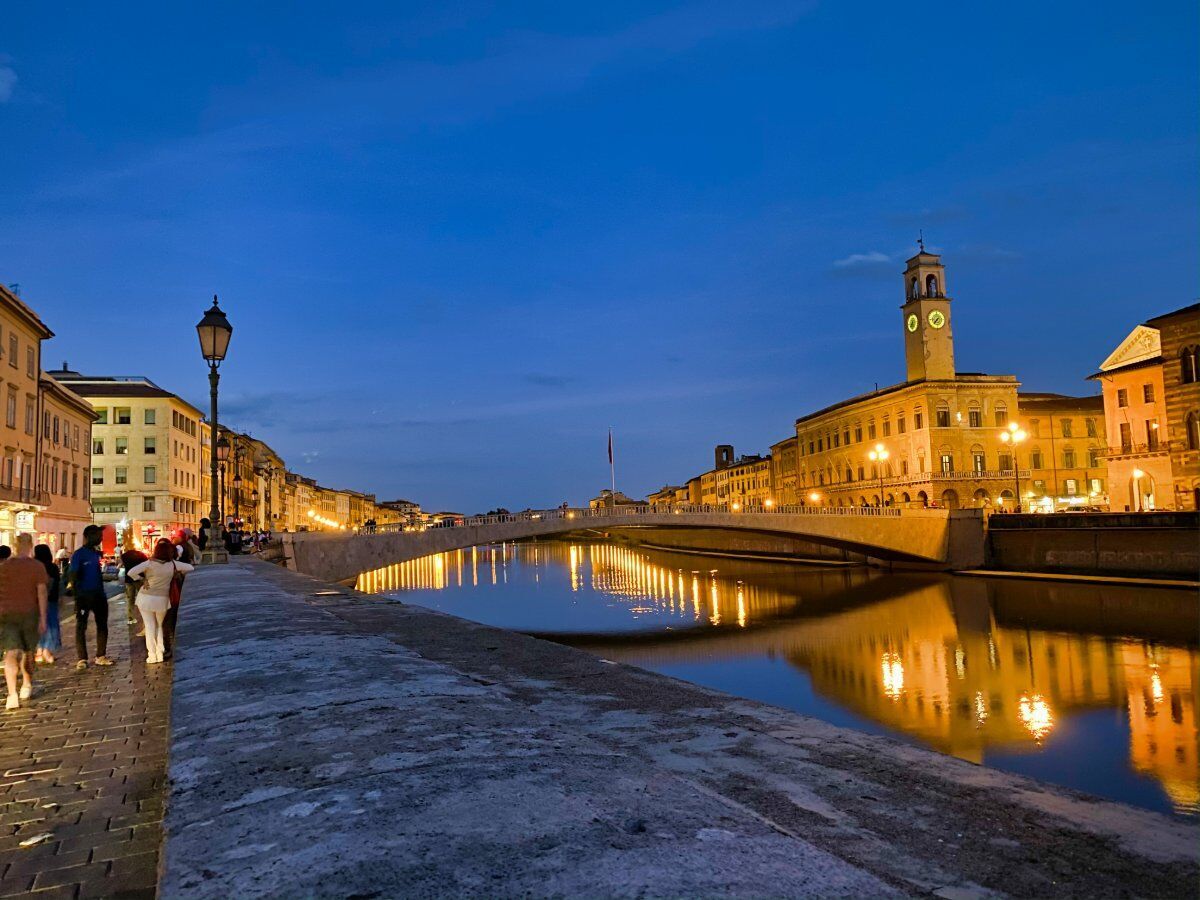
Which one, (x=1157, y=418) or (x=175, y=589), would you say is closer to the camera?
(x=175, y=589)

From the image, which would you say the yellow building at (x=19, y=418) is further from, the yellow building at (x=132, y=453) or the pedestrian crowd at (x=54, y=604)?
the pedestrian crowd at (x=54, y=604)

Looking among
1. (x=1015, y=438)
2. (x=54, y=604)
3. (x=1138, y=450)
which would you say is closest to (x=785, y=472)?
(x=1015, y=438)

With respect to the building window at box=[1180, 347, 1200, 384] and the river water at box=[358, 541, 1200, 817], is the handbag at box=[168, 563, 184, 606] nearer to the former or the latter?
the river water at box=[358, 541, 1200, 817]

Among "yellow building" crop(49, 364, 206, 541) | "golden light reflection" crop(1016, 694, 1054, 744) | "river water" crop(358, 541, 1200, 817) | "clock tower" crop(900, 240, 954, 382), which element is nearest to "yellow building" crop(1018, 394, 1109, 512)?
"clock tower" crop(900, 240, 954, 382)

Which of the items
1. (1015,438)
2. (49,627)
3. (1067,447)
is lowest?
(49,627)

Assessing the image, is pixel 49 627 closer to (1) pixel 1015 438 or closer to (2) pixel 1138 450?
(2) pixel 1138 450

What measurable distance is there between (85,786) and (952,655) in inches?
953

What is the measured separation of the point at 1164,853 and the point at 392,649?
476 cm

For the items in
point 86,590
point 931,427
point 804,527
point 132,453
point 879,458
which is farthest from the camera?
point 879,458

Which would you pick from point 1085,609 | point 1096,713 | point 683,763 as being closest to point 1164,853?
point 683,763

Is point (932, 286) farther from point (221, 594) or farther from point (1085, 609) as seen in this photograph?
point (221, 594)

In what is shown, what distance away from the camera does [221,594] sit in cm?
1109

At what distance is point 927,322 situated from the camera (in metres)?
72.6

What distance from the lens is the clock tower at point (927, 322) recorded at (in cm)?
7262
